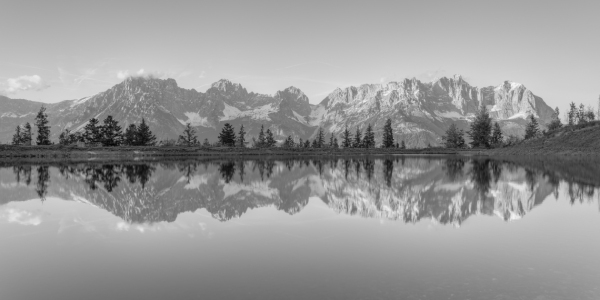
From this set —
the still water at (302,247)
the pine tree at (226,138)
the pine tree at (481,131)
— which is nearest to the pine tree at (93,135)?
the pine tree at (226,138)

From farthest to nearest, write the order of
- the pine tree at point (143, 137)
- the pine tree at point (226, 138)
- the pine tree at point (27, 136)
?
the pine tree at point (226, 138), the pine tree at point (143, 137), the pine tree at point (27, 136)

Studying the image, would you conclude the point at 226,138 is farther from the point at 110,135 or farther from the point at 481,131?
the point at 481,131

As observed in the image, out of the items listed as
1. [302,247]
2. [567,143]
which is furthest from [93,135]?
[302,247]

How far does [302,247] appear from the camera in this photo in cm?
1434

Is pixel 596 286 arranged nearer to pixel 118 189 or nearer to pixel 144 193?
pixel 144 193

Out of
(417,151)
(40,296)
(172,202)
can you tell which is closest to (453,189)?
(172,202)

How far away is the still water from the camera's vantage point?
1012 cm

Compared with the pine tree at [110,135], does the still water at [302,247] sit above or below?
below

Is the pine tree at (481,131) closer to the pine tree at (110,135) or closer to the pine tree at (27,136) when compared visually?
the pine tree at (110,135)

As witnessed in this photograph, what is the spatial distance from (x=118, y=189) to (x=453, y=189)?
27.1m

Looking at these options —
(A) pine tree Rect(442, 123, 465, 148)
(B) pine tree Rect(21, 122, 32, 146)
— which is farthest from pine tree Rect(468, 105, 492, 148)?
(B) pine tree Rect(21, 122, 32, 146)

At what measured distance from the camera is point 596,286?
10.1 metres

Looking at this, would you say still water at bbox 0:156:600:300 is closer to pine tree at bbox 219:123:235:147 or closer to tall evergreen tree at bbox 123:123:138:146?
tall evergreen tree at bbox 123:123:138:146

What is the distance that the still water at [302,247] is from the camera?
10.1 meters
